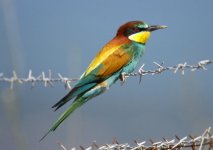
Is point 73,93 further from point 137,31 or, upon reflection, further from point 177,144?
point 177,144

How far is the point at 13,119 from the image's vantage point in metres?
2.43

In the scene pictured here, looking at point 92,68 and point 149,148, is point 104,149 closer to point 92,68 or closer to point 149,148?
point 149,148

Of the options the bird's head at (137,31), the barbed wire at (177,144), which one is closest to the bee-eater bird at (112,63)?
the bird's head at (137,31)

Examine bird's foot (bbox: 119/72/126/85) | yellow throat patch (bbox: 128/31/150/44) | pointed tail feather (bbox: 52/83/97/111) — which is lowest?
bird's foot (bbox: 119/72/126/85)

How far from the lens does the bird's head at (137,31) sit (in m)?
3.04

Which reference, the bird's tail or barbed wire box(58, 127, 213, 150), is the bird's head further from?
barbed wire box(58, 127, 213, 150)

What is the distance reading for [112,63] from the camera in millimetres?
2859

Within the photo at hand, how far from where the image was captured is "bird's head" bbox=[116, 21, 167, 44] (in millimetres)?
3043

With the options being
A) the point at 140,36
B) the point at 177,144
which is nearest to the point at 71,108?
the point at 140,36

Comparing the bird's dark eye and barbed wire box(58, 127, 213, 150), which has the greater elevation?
the bird's dark eye

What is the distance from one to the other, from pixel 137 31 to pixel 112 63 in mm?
268

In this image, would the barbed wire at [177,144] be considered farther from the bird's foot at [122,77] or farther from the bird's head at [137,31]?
the bird's head at [137,31]

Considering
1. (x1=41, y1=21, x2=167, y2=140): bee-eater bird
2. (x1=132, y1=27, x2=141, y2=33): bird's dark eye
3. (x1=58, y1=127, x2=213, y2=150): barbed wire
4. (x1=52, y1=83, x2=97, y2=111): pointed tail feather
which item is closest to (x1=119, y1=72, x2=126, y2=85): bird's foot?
(x1=41, y1=21, x2=167, y2=140): bee-eater bird

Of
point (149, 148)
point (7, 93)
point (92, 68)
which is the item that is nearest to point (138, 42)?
point (92, 68)
